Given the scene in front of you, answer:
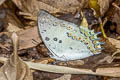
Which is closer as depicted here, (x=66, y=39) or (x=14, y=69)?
(x=14, y=69)

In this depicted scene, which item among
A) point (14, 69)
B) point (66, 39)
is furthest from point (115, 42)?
point (14, 69)

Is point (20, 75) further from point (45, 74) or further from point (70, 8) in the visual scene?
point (70, 8)

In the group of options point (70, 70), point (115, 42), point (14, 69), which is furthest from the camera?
point (115, 42)

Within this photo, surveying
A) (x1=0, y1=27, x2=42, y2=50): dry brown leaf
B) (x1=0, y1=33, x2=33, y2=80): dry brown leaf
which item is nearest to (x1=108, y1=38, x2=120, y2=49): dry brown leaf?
(x1=0, y1=27, x2=42, y2=50): dry brown leaf

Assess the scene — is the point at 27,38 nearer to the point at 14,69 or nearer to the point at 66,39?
the point at 66,39

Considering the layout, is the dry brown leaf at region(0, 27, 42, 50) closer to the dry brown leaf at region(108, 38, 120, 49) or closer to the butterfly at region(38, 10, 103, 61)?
the butterfly at region(38, 10, 103, 61)

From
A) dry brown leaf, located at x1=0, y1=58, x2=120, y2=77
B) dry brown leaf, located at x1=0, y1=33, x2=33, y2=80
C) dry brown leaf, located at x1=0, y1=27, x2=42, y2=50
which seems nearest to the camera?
dry brown leaf, located at x1=0, y1=33, x2=33, y2=80

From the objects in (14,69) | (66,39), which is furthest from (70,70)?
(14,69)

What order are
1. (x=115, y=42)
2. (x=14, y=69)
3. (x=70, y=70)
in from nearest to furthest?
(x=14, y=69) → (x=70, y=70) → (x=115, y=42)

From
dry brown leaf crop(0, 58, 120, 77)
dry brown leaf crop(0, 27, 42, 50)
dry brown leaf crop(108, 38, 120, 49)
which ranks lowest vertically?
dry brown leaf crop(0, 58, 120, 77)
